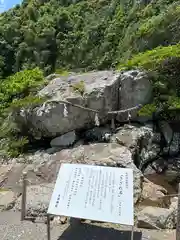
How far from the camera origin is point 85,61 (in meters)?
29.7

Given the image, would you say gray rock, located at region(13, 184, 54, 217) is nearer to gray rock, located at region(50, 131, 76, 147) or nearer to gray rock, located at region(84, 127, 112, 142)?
gray rock, located at region(50, 131, 76, 147)

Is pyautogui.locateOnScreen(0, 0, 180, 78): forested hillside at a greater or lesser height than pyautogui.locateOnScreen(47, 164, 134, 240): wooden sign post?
lesser

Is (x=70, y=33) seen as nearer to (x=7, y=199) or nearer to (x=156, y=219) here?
(x=7, y=199)

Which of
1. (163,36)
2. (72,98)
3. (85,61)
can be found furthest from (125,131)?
(85,61)

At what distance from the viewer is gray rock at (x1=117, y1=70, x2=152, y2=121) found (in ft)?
32.7

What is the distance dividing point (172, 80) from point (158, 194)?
3668mm

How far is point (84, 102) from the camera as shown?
9.84 m

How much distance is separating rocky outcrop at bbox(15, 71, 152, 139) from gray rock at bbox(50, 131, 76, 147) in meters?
0.12

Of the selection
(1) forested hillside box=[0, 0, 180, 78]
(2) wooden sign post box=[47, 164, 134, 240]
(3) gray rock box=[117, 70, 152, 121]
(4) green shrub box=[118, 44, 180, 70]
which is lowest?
(1) forested hillside box=[0, 0, 180, 78]

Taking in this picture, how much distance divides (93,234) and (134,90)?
5089mm

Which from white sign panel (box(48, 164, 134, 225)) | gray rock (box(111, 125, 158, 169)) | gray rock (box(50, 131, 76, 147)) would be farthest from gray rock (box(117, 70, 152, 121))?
white sign panel (box(48, 164, 134, 225))

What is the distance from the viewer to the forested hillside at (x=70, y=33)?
28.2 metres

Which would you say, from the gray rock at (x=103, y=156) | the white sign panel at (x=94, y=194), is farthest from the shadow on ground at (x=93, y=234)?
the gray rock at (x=103, y=156)

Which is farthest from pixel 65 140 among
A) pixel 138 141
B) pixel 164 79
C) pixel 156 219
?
pixel 156 219
